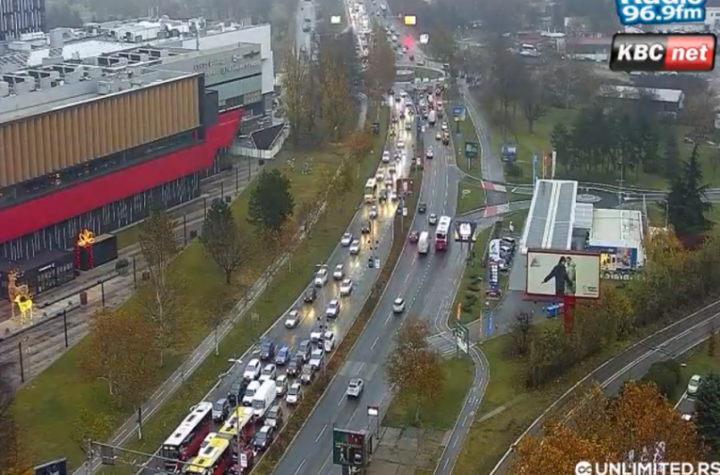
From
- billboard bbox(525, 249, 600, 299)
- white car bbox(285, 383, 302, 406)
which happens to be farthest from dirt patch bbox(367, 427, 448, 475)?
billboard bbox(525, 249, 600, 299)

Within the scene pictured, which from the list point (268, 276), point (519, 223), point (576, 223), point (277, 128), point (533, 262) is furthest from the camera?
point (277, 128)

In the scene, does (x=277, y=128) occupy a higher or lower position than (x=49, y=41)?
lower

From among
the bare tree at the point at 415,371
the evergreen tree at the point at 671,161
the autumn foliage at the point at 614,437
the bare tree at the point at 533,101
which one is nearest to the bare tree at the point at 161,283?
the bare tree at the point at 415,371

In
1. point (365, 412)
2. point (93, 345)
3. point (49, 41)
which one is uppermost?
point (49, 41)

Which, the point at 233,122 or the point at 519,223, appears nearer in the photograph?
the point at 519,223

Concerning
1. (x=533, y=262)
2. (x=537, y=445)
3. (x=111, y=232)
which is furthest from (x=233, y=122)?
(x=537, y=445)

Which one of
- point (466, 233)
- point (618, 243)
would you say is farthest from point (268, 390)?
point (618, 243)

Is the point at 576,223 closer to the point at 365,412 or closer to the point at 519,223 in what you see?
the point at 519,223
